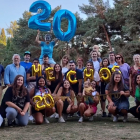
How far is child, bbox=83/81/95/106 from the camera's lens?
230 inches

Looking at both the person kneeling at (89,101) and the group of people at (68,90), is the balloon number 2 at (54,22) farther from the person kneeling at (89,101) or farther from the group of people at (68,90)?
the person kneeling at (89,101)

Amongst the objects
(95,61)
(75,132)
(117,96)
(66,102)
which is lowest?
(75,132)

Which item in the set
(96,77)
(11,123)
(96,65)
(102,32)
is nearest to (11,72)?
(11,123)

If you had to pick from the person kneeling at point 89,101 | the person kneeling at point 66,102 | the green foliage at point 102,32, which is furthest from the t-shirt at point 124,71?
the green foliage at point 102,32

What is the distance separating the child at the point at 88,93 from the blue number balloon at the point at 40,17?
2.97 m

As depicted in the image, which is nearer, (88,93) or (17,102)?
(17,102)

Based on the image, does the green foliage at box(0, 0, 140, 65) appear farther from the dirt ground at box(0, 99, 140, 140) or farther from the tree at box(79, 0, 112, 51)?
the dirt ground at box(0, 99, 140, 140)

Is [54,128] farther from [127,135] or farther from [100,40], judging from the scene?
[100,40]

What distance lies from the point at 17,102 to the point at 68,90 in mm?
1408

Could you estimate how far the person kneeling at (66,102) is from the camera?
18.7 ft

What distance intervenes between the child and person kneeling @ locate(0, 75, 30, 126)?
1.46 meters

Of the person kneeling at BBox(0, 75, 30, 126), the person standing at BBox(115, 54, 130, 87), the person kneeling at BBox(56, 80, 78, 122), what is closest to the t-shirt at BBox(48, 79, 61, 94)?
the person kneeling at BBox(56, 80, 78, 122)

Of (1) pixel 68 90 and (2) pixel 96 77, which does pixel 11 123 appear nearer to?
(1) pixel 68 90

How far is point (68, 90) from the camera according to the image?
19.7 ft
